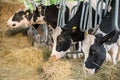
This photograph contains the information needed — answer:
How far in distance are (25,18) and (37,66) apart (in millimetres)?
1486

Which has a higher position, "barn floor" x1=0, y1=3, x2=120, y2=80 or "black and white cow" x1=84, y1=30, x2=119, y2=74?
"black and white cow" x1=84, y1=30, x2=119, y2=74

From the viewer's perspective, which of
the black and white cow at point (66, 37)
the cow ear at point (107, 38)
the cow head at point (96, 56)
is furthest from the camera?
the black and white cow at point (66, 37)

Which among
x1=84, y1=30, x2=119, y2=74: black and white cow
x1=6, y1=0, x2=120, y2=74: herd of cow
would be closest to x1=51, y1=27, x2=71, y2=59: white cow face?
x1=6, y1=0, x2=120, y2=74: herd of cow

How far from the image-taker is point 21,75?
16.3 ft

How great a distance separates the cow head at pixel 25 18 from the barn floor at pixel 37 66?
36 centimetres

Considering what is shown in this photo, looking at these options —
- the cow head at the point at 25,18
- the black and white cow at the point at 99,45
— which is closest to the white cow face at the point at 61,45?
the black and white cow at the point at 99,45

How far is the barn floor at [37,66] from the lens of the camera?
4.41 metres

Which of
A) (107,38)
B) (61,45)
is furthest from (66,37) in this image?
(107,38)

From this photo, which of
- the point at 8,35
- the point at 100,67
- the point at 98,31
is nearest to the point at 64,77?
the point at 100,67

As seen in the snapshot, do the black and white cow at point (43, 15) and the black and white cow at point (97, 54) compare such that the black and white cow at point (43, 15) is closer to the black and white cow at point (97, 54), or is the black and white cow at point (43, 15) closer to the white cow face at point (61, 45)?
the white cow face at point (61, 45)

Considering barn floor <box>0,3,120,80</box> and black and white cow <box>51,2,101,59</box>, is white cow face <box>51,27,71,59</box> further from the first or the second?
barn floor <box>0,3,120,80</box>

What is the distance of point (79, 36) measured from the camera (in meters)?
5.16

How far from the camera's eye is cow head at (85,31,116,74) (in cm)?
438

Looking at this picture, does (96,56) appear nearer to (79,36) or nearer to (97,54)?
(97,54)
